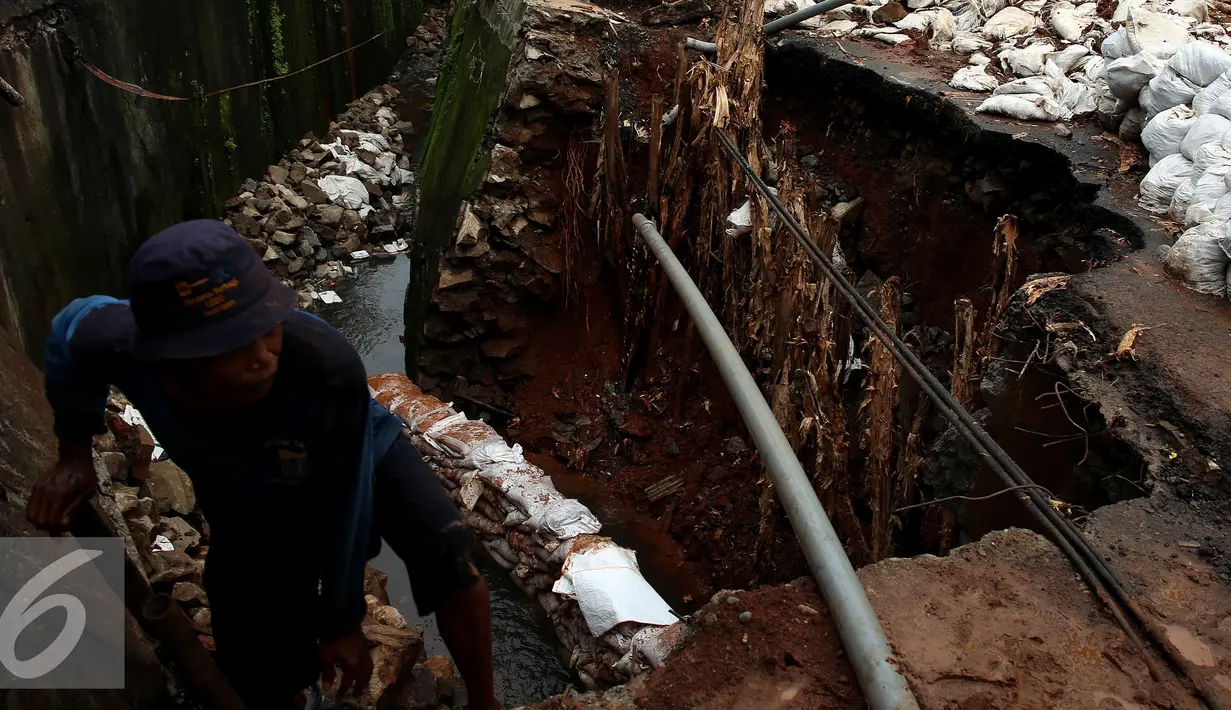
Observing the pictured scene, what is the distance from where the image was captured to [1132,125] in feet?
14.3

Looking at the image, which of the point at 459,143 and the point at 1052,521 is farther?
the point at 459,143

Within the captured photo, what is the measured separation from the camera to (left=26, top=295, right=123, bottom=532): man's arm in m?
1.75

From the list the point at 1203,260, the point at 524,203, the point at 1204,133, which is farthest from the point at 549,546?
the point at 1204,133

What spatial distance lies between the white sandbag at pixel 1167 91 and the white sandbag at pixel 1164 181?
14.4 inches

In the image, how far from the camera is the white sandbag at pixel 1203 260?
10.6ft

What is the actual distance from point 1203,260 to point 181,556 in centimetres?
422

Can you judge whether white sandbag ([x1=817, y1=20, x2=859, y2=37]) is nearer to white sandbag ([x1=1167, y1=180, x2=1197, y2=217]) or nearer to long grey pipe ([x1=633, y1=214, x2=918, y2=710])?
white sandbag ([x1=1167, y1=180, x2=1197, y2=217])

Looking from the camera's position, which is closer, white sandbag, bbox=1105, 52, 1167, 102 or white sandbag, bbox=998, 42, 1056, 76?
white sandbag, bbox=1105, 52, 1167, 102

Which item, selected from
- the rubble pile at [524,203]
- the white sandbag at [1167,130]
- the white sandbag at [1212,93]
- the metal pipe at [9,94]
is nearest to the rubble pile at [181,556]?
the metal pipe at [9,94]

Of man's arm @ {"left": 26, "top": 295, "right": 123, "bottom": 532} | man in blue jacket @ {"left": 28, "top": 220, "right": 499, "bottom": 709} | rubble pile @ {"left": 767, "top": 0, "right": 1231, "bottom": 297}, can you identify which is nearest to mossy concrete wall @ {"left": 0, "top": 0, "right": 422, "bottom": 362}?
man's arm @ {"left": 26, "top": 295, "right": 123, "bottom": 532}

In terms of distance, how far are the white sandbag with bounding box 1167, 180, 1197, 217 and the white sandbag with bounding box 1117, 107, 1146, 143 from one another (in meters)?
0.78

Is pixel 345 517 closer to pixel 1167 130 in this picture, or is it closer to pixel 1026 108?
pixel 1167 130

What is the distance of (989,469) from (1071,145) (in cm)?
250

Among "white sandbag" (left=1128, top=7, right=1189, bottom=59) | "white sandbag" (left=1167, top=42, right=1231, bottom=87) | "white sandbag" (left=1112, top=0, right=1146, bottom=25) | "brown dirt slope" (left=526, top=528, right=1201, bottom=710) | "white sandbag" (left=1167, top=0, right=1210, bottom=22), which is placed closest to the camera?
"brown dirt slope" (left=526, top=528, right=1201, bottom=710)
